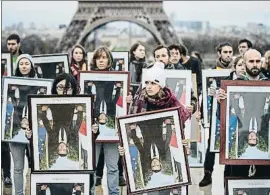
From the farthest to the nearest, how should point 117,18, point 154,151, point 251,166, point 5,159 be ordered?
point 117,18
point 5,159
point 251,166
point 154,151

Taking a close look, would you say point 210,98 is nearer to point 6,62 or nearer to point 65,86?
point 65,86

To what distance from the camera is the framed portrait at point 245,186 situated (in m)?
6.42

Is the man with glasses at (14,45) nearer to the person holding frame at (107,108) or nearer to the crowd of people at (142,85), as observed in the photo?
the crowd of people at (142,85)

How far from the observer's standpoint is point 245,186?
6.43 metres

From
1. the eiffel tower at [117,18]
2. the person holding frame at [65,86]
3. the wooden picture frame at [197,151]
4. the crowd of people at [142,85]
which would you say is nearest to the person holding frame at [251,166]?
the crowd of people at [142,85]

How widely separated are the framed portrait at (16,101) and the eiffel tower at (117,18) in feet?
105

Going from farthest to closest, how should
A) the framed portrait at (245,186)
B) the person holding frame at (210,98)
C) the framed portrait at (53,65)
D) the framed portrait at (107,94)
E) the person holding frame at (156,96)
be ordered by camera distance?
1. the framed portrait at (53,65)
2. the person holding frame at (210,98)
3. the framed portrait at (107,94)
4. the framed portrait at (245,186)
5. the person holding frame at (156,96)

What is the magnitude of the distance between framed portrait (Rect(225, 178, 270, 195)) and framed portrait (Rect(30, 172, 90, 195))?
1.26 metres

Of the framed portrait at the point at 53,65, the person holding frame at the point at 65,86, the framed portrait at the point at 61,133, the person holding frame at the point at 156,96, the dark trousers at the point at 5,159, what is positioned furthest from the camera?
the framed portrait at the point at 53,65

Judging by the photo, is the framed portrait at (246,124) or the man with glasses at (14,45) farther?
the man with glasses at (14,45)

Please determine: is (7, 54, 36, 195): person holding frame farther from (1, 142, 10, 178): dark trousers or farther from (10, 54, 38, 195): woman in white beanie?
(1, 142, 10, 178): dark trousers

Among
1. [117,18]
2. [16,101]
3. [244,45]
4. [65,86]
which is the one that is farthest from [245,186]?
[117,18]

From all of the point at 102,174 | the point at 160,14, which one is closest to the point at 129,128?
the point at 102,174

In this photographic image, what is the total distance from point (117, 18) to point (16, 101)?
3382 centimetres
